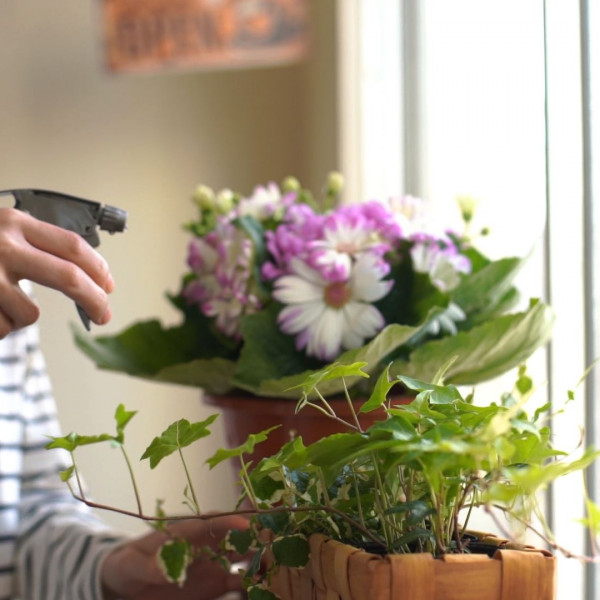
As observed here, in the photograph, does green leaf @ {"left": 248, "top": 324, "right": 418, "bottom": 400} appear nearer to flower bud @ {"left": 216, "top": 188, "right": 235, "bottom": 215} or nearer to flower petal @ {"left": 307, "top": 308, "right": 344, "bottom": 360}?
flower petal @ {"left": 307, "top": 308, "right": 344, "bottom": 360}

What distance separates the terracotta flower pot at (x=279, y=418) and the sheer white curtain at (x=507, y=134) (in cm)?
15

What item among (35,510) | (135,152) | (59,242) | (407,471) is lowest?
(35,510)

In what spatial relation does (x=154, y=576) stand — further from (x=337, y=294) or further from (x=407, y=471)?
(x=407, y=471)

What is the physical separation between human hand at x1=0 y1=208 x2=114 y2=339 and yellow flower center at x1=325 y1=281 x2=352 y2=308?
A: 182 mm

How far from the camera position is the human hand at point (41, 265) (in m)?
0.58

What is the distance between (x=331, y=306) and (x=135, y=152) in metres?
1.49

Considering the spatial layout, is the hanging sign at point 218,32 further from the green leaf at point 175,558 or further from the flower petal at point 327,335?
the green leaf at point 175,558

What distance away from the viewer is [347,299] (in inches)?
27.5

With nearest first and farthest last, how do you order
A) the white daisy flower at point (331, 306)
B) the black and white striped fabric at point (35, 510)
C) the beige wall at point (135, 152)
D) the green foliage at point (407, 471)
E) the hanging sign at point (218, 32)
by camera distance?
the green foliage at point (407, 471) → the white daisy flower at point (331, 306) → the black and white striped fabric at point (35, 510) → the hanging sign at point (218, 32) → the beige wall at point (135, 152)

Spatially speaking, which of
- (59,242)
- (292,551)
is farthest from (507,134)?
(292,551)

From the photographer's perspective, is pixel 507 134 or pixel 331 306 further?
pixel 507 134

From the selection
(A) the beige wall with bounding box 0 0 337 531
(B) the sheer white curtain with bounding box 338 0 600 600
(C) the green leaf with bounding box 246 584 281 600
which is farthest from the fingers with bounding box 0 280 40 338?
(A) the beige wall with bounding box 0 0 337 531

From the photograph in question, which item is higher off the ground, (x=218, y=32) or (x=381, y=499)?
(x=218, y=32)

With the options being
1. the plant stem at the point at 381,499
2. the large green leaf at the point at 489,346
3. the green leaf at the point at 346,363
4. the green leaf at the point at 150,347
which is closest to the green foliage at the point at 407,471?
the plant stem at the point at 381,499
